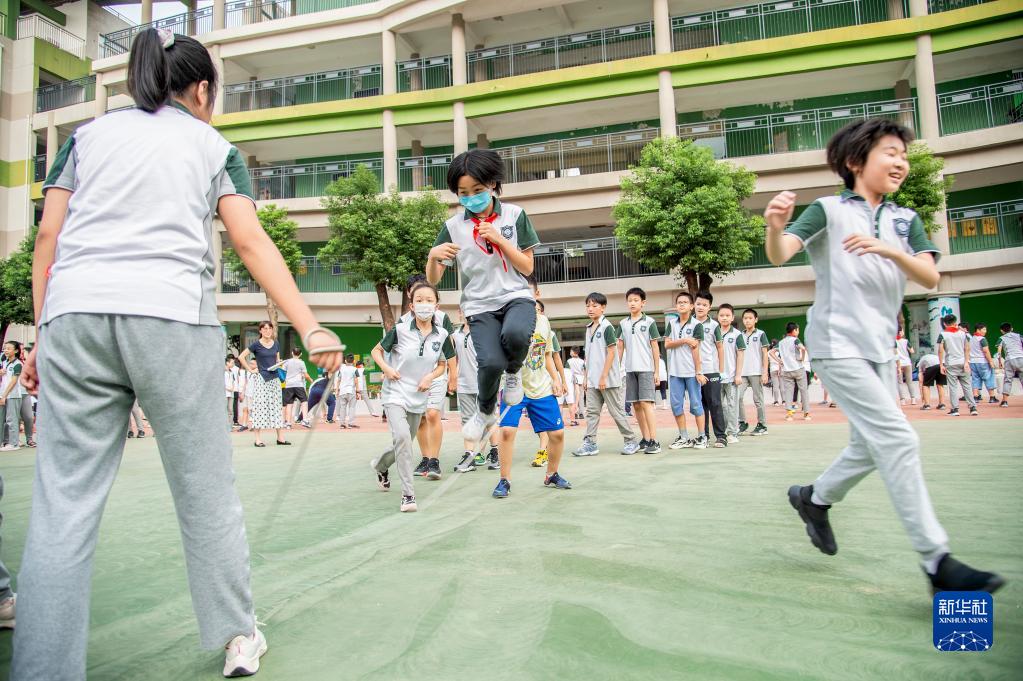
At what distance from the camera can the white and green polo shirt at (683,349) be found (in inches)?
333

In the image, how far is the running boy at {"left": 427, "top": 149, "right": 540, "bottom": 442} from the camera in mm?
4234

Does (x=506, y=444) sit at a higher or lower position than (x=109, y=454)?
lower

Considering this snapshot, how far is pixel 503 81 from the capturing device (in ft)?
83.8

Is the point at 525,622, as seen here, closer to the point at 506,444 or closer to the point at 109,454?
the point at 109,454

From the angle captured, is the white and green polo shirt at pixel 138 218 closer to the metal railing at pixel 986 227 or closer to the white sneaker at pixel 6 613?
the white sneaker at pixel 6 613

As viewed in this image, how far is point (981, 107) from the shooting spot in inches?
877

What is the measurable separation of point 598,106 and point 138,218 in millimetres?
26170

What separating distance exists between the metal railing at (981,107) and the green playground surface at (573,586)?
873 inches

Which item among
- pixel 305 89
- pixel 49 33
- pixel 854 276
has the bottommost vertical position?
pixel 854 276

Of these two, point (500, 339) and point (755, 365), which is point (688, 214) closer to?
point (755, 365)

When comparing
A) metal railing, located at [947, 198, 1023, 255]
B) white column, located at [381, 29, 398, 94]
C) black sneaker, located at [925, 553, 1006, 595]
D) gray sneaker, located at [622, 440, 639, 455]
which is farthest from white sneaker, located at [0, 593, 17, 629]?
white column, located at [381, 29, 398, 94]

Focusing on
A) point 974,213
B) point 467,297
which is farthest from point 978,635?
point 974,213

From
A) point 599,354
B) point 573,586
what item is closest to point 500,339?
point 573,586

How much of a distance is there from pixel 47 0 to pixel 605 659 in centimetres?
4721
